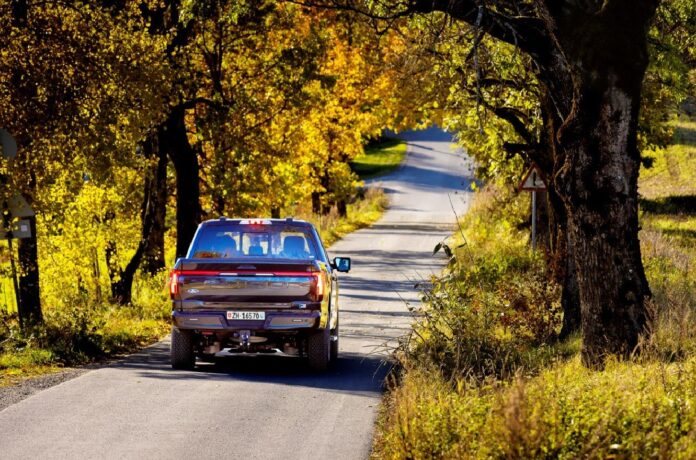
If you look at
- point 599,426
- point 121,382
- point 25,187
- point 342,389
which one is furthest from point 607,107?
point 25,187

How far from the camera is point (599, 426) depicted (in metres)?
7.57

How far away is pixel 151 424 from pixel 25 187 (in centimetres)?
770

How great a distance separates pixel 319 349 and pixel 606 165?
15.0ft

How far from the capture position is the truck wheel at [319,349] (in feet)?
49.2

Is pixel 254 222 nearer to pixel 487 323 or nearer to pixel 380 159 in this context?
pixel 487 323

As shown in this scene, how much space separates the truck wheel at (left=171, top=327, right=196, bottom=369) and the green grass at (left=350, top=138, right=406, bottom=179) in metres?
68.0

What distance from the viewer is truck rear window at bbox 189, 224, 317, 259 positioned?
1590 centimetres

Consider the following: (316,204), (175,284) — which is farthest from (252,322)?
(316,204)

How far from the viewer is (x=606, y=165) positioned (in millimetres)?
12195

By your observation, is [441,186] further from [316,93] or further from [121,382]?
[121,382]

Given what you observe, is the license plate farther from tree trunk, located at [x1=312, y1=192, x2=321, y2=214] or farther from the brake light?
tree trunk, located at [x1=312, y1=192, x2=321, y2=214]

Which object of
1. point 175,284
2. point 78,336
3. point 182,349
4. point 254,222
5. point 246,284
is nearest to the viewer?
point 246,284

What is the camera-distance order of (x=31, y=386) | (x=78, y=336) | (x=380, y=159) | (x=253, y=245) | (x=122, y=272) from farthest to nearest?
(x=380, y=159) → (x=122, y=272) → (x=78, y=336) → (x=253, y=245) → (x=31, y=386)

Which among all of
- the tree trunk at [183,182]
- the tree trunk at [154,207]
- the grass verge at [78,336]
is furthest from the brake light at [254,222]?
the tree trunk at [154,207]
